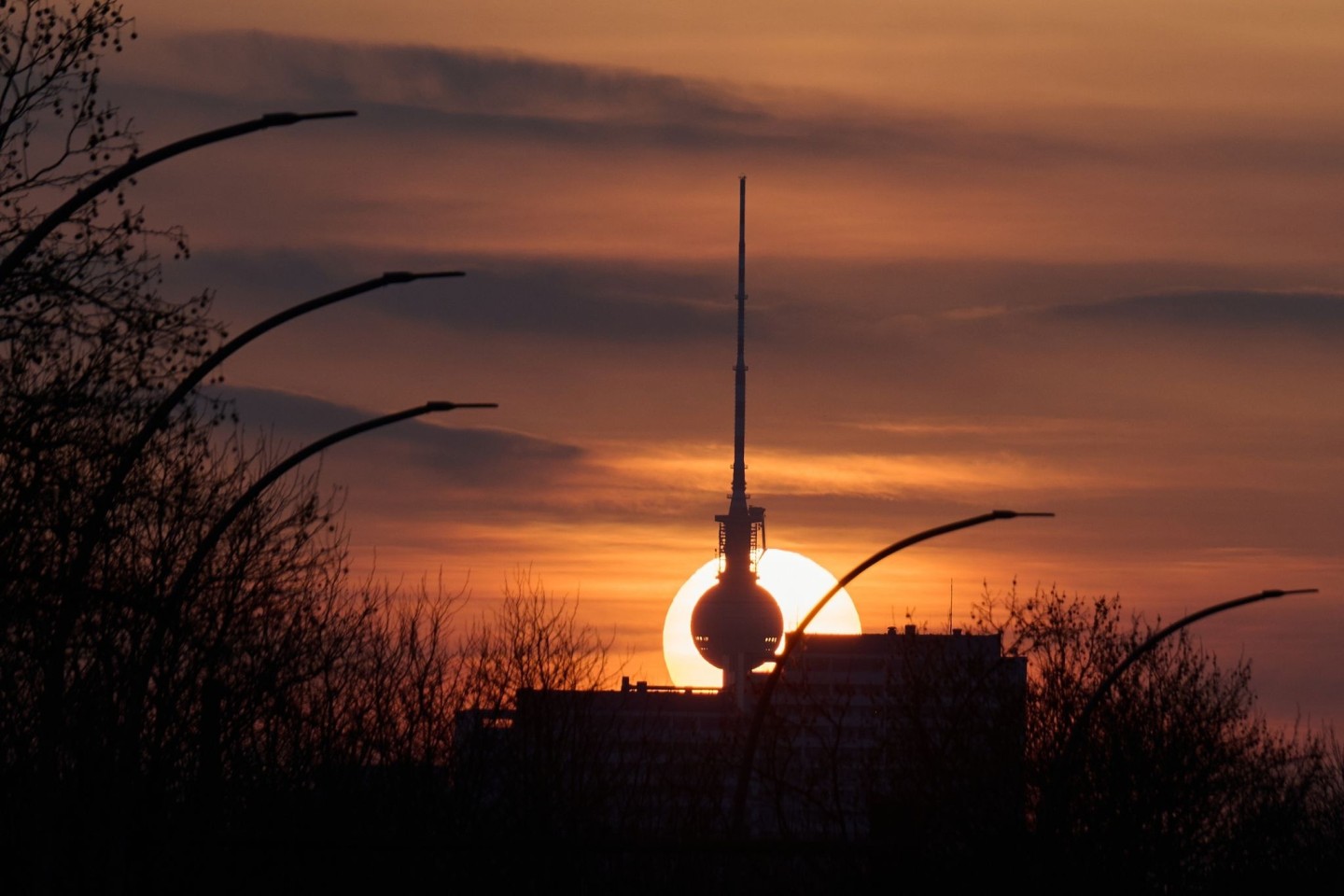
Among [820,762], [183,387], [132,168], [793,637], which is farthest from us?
[820,762]

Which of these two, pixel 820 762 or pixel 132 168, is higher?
pixel 132 168

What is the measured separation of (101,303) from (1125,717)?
22461mm

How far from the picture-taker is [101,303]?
18875 mm

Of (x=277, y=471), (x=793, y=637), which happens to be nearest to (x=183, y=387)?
(x=277, y=471)

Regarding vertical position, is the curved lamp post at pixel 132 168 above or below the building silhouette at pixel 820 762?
above

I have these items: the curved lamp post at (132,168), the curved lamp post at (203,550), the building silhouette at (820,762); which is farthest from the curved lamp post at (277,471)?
the building silhouette at (820,762)

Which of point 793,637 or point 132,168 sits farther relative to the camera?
point 793,637

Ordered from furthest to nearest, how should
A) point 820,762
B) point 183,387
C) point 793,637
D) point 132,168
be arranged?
point 820,762 → point 793,637 → point 183,387 → point 132,168

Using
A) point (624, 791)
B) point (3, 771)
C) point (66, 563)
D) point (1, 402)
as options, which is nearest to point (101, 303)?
point (1, 402)

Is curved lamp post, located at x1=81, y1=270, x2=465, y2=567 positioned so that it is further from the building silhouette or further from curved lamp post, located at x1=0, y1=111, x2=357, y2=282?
the building silhouette

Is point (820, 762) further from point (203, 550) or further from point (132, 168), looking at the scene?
point (132, 168)

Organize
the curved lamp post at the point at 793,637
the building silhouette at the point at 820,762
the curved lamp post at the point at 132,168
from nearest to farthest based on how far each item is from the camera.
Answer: the curved lamp post at the point at 132,168 → the curved lamp post at the point at 793,637 → the building silhouette at the point at 820,762

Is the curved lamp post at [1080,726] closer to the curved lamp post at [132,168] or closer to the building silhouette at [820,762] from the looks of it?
the building silhouette at [820,762]

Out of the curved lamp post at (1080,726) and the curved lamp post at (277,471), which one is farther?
the curved lamp post at (1080,726)
